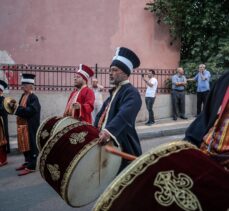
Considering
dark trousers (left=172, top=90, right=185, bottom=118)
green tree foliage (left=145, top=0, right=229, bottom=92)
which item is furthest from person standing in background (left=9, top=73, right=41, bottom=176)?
green tree foliage (left=145, top=0, right=229, bottom=92)

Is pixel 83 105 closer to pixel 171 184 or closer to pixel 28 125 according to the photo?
pixel 28 125

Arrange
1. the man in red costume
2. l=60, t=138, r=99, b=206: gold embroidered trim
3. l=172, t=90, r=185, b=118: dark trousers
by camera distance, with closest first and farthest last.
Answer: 1. l=60, t=138, r=99, b=206: gold embroidered trim
2. the man in red costume
3. l=172, t=90, r=185, b=118: dark trousers

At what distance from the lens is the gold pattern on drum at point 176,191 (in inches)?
64.8

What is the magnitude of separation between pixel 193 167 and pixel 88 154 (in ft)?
6.13

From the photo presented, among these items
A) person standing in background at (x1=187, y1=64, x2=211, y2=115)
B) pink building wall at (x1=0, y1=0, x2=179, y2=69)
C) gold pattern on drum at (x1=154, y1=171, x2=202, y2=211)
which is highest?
pink building wall at (x1=0, y1=0, x2=179, y2=69)

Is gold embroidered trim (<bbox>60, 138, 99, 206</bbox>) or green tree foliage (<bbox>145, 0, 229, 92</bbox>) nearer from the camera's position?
gold embroidered trim (<bbox>60, 138, 99, 206</bbox>)

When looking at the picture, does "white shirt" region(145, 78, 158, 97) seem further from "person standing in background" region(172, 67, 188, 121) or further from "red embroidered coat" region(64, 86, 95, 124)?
"red embroidered coat" region(64, 86, 95, 124)

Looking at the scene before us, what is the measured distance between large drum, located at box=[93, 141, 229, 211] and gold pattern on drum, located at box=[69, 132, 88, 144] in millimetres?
1784

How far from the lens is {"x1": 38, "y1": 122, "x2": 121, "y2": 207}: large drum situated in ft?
11.2

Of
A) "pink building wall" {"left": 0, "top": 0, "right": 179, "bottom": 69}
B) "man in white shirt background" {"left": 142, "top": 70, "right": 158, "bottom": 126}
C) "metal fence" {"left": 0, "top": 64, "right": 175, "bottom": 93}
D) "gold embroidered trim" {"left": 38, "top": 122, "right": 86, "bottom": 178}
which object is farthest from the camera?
"pink building wall" {"left": 0, "top": 0, "right": 179, "bottom": 69}

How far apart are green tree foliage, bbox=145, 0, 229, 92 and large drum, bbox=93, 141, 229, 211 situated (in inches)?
497

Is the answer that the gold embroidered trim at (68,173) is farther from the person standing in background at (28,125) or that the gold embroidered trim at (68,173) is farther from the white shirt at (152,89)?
the white shirt at (152,89)

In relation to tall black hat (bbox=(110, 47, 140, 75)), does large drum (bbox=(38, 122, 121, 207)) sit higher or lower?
lower

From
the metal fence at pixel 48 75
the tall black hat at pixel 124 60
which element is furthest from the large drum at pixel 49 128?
the metal fence at pixel 48 75
